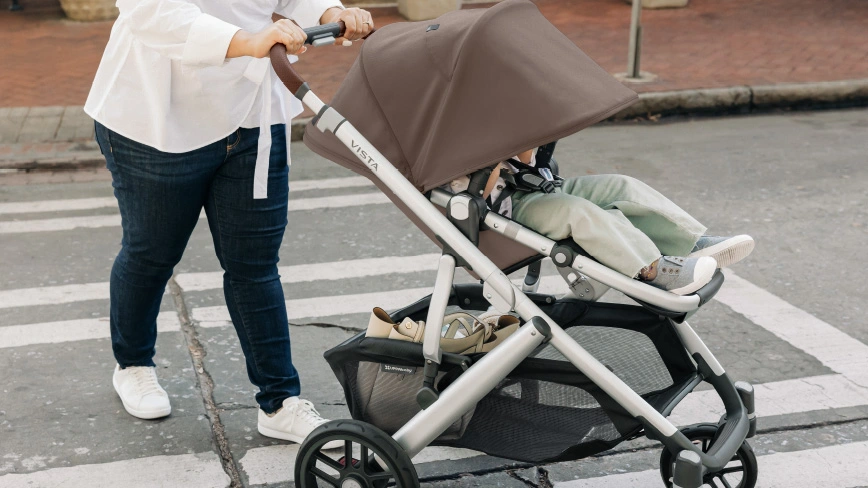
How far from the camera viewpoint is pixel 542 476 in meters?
3.30

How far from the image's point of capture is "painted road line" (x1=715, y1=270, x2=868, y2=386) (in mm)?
4117

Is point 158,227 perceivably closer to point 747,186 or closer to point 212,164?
point 212,164

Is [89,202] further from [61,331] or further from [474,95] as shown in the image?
[474,95]

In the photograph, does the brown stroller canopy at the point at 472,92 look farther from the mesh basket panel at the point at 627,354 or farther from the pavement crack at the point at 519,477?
the pavement crack at the point at 519,477

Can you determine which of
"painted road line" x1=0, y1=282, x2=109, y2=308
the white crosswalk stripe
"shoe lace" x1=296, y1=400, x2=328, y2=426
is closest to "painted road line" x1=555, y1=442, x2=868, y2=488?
the white crosswalk stripe

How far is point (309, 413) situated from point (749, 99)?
21.5 feet

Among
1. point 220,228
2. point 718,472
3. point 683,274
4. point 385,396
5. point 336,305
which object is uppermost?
point 683,274

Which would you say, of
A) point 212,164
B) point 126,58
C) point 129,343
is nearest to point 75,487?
point 129,343

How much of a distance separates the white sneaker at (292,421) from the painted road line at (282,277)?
149 cm

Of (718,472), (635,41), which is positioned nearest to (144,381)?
(718,472)

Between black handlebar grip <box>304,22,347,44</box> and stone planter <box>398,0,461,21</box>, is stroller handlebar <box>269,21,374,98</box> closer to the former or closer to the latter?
black handlebar grip <box>304,22,347,44</box>

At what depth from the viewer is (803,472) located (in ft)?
10.9

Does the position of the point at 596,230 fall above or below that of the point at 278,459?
above

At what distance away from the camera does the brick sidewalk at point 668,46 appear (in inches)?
370
